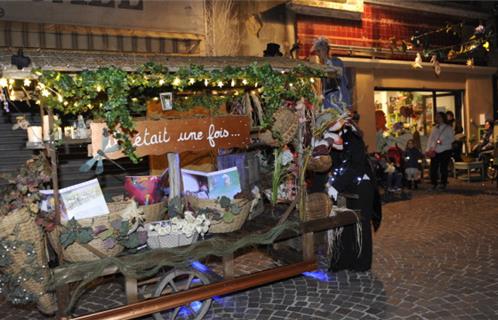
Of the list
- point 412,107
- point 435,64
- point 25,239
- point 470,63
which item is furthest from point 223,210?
point 470,63

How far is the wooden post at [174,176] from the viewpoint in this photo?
4855 millimetres

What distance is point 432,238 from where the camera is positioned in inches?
287

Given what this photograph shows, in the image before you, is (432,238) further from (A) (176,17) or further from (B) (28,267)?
(A) (176,17)

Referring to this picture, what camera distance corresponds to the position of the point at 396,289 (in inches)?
206

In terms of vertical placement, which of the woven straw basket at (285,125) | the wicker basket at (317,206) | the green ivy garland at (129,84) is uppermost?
the green ivy garland at (129,84)

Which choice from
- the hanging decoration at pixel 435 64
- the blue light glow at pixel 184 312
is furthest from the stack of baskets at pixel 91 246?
the hanging decoration at pixel 435 64

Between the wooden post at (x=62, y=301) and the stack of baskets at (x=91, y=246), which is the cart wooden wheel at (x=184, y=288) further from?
the wooden post at (x=62, y=301)

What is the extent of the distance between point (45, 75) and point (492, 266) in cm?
547

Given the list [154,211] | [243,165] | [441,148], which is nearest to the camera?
[154,211]

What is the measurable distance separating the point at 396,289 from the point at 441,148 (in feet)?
25.8

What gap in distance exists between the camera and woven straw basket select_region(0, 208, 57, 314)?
145 inches

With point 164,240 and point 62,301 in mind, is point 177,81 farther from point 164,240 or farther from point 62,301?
point 62,301

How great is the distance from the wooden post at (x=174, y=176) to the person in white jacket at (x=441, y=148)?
29.5 feet

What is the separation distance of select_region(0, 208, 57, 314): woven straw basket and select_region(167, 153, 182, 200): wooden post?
4.69 ft
